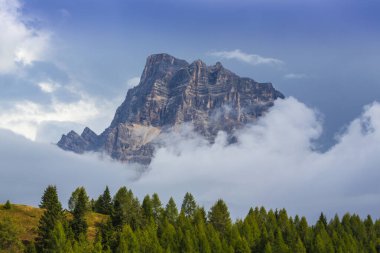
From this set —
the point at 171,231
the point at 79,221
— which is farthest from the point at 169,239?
the point at 79,221

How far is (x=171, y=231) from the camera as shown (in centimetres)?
14850

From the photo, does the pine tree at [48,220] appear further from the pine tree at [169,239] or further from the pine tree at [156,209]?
the pine tree at [156,209]

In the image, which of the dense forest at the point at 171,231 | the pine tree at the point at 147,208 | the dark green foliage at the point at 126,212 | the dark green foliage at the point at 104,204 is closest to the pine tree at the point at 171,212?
the dense forest at the point at 171,231

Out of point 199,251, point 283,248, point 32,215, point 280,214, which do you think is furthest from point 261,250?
point 32,215

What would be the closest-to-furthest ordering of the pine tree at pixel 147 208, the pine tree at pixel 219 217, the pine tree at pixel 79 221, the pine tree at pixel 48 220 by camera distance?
1. the pine tree at pixel 48 220
2. the pine tree at pixel 79 221
3. the pine tree at pixel 219 217
4. the pine tree at pixel 147 208

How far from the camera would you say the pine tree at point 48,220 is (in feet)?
449

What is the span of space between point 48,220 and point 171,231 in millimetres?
33254

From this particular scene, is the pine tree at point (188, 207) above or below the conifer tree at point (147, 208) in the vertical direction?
above

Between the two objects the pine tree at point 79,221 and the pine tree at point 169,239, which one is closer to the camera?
the pine tree at point 169,239

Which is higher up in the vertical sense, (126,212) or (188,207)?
(188,207)

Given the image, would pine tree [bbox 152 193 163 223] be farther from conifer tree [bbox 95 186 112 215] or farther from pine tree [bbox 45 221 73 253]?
pine tree [bbox 45 221 73 253]

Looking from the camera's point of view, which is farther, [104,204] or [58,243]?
[104,204]

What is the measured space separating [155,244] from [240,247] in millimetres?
23687

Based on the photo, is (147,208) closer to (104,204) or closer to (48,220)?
(104,204)
